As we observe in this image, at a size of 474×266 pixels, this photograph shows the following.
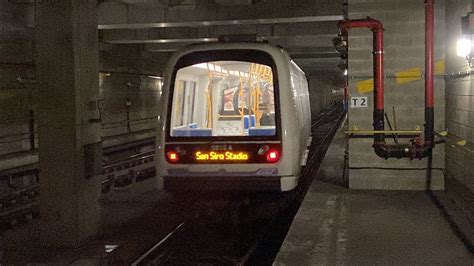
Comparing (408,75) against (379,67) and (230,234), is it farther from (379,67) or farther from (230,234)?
(230,234)

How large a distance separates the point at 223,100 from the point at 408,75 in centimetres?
298

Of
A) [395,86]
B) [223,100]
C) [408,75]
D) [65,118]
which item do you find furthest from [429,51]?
[65,118]

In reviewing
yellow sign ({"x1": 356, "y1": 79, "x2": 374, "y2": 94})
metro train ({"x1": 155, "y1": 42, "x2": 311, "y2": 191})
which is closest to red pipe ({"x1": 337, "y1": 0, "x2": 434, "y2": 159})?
yellow sign ({"x1": 356, "y1": 79, "x2": 374, "y2": 94})

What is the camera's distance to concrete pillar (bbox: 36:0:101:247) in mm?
8188

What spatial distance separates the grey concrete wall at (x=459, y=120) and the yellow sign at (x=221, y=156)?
2.99m

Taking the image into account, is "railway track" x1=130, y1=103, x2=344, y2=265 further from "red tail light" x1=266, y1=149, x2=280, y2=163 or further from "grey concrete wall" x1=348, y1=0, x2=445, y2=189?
"grey concrete wall" x1=348, y1=0, x2=445, y2=189

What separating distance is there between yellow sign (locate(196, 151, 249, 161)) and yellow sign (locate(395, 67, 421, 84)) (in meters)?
2.76

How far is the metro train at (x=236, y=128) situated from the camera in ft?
29.1

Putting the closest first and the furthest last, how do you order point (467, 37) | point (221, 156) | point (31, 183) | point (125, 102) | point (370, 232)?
point (467, 37) < point (370, 232) < point (221, 156) < point (31, 183) < point (125, 102)

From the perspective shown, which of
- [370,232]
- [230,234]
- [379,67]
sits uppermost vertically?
[379,67]

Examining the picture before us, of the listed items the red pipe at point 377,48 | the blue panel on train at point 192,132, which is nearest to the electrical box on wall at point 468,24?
the red pipe at point 377,48

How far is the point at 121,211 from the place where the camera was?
1044 cm

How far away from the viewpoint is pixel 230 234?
30.1ft

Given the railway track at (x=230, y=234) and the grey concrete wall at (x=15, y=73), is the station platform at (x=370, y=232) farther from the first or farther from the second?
the grey concrete wall at (x=15, y=73)
